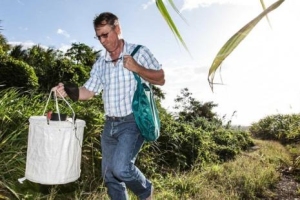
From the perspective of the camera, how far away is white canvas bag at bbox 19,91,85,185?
2.39 metres

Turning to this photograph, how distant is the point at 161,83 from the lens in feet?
9.03

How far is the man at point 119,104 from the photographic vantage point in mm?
2729

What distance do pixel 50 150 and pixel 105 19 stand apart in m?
1.00

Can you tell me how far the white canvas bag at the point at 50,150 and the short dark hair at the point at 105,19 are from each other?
718 millimetres

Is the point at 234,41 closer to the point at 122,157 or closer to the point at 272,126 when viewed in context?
the point at 122,157

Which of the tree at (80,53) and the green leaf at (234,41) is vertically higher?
the tree at (80,53)

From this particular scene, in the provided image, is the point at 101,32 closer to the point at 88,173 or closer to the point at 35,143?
the point at 35,143

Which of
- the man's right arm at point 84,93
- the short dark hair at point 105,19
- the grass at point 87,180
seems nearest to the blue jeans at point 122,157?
the man's right arm at point 84,93

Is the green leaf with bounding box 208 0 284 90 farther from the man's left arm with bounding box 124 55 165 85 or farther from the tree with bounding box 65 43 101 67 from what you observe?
the tree with bounding box 65 43 101 67

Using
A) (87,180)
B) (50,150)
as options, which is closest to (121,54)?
(50,150)

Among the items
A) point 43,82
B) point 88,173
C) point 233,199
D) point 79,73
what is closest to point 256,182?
point 233,199

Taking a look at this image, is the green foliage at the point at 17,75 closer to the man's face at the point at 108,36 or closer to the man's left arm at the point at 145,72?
the man's face at the point at 108,36

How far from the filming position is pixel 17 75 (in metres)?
11.6

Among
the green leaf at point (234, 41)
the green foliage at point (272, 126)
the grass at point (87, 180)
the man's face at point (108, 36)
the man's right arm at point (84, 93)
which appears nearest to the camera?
the green leaf at point (234, 41)
